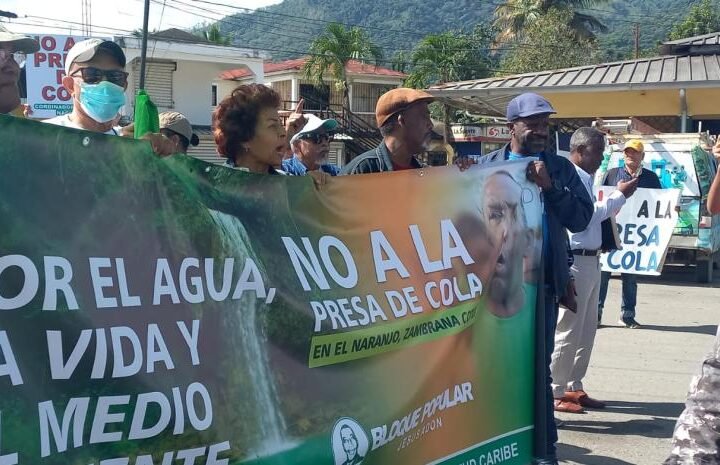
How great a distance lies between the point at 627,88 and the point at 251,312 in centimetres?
1515

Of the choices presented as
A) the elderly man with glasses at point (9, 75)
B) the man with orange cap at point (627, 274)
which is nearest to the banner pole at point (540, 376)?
the elderly man with glasses at point (9, 75)

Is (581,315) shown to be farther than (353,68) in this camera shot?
No

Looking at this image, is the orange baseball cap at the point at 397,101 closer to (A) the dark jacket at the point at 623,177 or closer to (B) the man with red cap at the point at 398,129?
(B) the man with red cap at the point at 398,129

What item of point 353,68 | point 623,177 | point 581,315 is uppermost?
point 353,68

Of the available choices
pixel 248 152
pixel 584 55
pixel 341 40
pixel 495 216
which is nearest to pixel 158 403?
pixel 248 152

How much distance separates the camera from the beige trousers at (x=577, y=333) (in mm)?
6694

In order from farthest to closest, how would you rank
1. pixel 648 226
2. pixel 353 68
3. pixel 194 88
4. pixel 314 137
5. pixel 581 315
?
pixel 353 68
pixel 194 88
pixel 648 226
pixel 581 315
pixel 314 137

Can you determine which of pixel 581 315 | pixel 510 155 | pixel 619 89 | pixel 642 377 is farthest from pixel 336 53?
pixel 510 155

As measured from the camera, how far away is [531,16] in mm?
52156

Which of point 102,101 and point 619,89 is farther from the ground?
point 619,89

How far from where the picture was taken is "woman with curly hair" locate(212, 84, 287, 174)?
164 inches

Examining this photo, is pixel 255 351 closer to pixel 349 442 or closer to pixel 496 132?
pixel 349 442

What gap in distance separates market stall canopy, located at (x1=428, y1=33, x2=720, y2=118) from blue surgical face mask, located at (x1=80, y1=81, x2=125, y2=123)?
47.6 ft

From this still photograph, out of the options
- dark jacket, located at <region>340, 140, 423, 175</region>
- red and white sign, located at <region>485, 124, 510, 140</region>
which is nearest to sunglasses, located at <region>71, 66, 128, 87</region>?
dark jacket, located at <region>340, 140, 423, 175</region>
